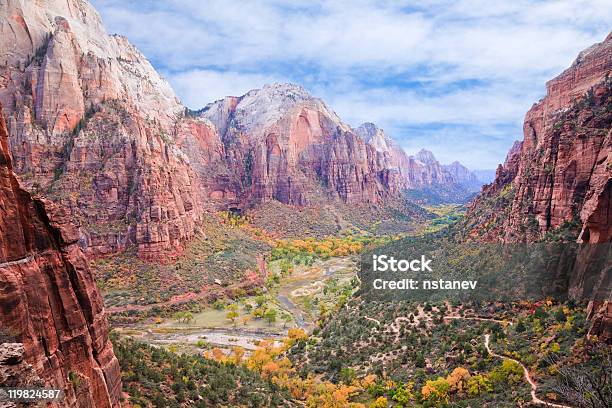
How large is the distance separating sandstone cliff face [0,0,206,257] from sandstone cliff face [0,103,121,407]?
199 ft

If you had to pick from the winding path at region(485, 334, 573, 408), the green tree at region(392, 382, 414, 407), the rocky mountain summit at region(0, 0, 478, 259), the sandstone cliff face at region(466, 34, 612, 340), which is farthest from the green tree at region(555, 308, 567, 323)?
the rocky mountain summit at region(0, 0, 478, 259)

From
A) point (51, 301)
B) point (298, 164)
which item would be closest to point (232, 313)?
point (51, 301)

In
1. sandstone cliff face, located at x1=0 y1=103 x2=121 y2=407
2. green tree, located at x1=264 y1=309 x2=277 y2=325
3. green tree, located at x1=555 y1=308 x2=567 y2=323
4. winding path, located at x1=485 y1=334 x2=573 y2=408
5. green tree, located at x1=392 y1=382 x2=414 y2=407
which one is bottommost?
green tree, located at x1=264 y1=309 x2=277 y2=325

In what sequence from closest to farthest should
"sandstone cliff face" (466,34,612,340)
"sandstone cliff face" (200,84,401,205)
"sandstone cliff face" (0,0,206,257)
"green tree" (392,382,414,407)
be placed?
"sandstone cliff face" (466,34,612,340) < "green tree" (392,382,414,407) < "sandstone cliff face" (0,0,206,257) < "sandstone cliff face" (200,84,401,205)

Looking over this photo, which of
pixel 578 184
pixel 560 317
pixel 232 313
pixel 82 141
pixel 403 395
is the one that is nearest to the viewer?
pixel 403 395

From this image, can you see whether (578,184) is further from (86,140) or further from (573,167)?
(86,140)

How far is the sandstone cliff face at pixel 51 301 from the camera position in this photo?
15.8 meters

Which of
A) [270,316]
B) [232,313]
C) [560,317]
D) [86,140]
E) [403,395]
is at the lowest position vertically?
[270,316]

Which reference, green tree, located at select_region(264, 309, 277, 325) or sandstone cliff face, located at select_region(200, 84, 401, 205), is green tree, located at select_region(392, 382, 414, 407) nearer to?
green tree, located at select_region(264, 309, 277, 325)

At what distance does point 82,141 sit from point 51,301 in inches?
2814

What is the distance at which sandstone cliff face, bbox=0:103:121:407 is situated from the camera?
15.8 metres

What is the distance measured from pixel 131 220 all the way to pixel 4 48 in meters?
42.1

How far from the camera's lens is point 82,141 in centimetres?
8044

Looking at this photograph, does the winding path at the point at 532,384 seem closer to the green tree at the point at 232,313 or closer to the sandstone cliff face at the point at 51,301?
the sandstone cliff face at the point at 51,301
